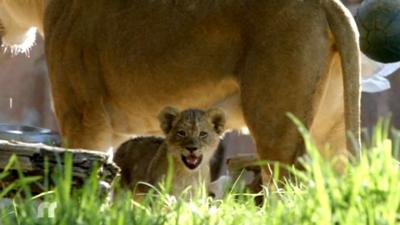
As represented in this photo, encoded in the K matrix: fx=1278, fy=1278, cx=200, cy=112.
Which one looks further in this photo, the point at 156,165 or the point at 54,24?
the point at 54,24

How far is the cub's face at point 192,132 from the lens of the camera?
537cm

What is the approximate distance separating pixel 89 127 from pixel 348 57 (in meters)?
1.54

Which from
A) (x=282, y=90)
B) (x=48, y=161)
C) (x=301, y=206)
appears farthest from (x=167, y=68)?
(x=301, y=206)

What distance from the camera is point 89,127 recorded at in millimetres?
6199

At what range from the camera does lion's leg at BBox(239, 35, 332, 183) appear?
5277mm

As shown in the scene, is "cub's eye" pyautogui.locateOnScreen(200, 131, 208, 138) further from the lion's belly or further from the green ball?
the green ball

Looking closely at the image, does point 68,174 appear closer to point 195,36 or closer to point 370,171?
point 370,171

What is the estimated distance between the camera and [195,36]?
5.69 meters

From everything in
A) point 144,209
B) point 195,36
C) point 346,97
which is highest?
point 195,36

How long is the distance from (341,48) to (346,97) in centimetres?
20

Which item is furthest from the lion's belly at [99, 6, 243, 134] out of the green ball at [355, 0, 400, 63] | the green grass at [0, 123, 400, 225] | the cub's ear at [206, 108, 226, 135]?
the green grass at [0, 123, 400, 225]

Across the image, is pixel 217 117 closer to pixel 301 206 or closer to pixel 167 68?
pixel 167 68

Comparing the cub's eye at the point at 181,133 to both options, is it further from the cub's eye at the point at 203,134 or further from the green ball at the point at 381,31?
the green ball at the point at 381,31

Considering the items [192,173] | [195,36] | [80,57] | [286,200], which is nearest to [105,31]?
[80,57]
